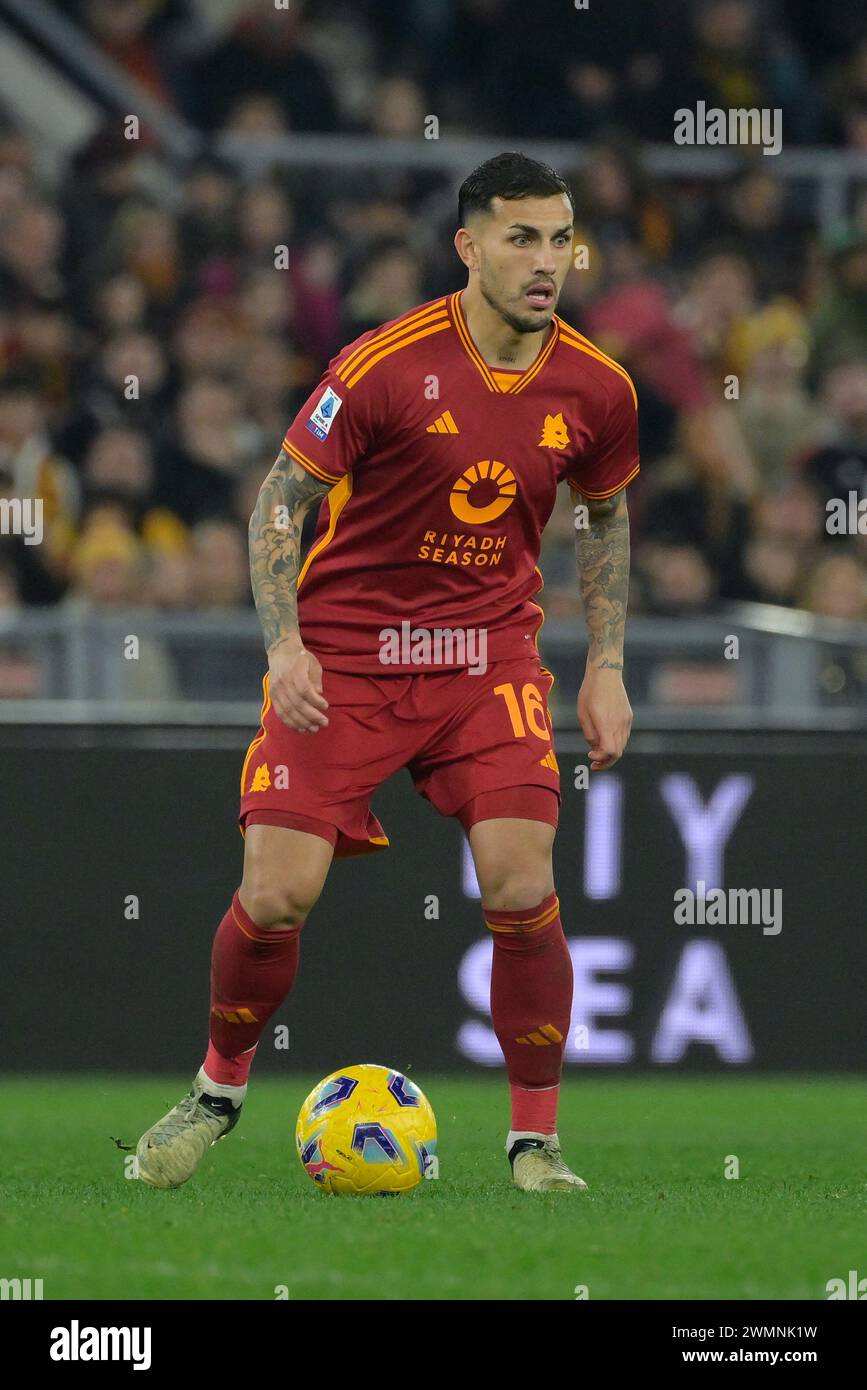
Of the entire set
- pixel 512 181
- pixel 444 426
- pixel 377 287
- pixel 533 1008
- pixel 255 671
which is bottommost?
pixel 533 1008

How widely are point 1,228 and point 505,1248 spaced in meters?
7.59

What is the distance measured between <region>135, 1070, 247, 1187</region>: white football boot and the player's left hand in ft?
3.75

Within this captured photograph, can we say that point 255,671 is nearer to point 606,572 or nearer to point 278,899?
point 606,572

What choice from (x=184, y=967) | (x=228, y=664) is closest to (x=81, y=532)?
(x=228, y=664)

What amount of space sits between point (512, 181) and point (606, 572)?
0.97 meters

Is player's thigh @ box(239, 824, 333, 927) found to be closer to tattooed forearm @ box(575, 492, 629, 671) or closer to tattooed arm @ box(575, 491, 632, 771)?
tattooed arm @ box(575, 491, 632, 771)

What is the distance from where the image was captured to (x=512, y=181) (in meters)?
5.46

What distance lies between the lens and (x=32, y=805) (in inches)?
330

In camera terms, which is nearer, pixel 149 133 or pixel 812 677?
pixel 812 677

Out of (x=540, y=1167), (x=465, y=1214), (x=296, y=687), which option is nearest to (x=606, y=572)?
(x=296, y=687)

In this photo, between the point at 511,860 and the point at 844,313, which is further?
the point at 844,313

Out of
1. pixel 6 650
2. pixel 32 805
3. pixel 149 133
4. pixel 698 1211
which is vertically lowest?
pixel 698 1211

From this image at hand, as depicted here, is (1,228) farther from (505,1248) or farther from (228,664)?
(505,1248)

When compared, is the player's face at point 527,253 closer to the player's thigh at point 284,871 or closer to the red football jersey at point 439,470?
the red football jersey at point 439,470
